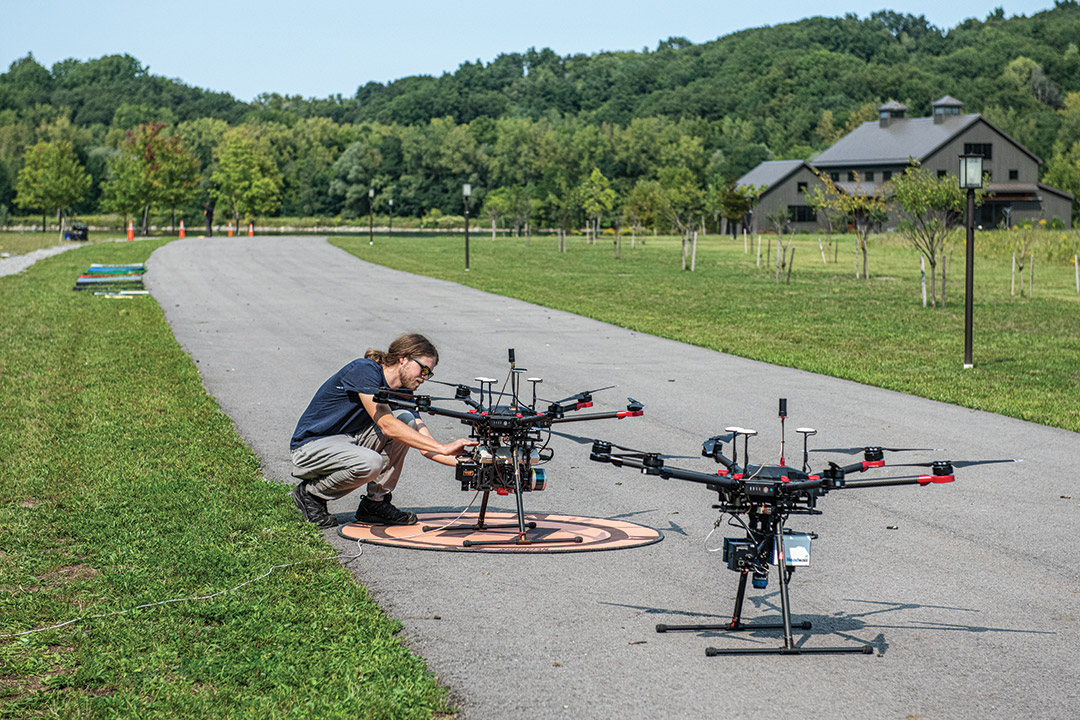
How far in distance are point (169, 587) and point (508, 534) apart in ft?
7.44

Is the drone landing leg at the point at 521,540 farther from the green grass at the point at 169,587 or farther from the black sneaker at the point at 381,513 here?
the green grass at the point at 169,587

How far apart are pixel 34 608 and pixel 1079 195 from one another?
96415 millimetres

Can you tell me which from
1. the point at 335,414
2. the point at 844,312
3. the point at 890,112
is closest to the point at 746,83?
the point at 890,112

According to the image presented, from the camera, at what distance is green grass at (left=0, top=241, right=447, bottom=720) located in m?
4.81

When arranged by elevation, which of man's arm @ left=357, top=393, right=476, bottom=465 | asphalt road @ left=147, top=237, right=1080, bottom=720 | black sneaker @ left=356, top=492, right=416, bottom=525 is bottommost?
asphalt road @ left=147, top=237, right=1080, bottom=720

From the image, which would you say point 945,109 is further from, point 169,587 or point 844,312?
point 169,587

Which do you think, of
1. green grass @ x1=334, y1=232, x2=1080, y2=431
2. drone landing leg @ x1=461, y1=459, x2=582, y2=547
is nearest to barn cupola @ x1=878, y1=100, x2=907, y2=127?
green grass @ x1=334, y1=232, x2=1080, y2=431

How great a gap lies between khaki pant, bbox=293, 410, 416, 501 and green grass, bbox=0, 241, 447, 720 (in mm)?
345

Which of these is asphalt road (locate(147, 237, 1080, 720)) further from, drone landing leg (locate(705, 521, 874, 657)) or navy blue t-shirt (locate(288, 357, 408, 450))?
navy blue t-shirt (locate(288, 357, 408, 450))

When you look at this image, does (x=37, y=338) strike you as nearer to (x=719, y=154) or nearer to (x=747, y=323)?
(x=747, y=323)

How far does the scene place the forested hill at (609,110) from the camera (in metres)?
116

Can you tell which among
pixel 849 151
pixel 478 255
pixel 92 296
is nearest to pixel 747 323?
pixel 92 296

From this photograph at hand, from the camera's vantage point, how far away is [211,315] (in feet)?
79.6

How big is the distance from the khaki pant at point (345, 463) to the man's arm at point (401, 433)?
23 centimetres
